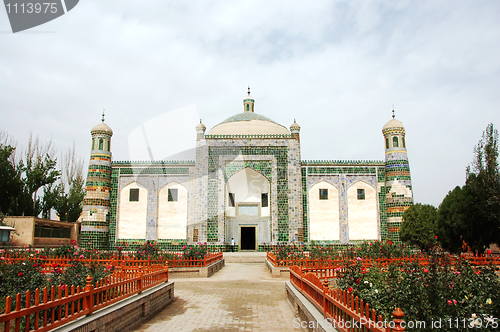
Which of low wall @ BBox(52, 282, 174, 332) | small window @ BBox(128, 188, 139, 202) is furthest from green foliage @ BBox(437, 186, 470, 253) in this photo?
small window @ BBox(128, 188, 139, 202)

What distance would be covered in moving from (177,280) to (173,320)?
Result: 5147mm

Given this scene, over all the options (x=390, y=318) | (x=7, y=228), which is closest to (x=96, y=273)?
(x=390, y=318)

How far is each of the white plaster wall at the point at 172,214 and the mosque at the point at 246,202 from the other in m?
0.06

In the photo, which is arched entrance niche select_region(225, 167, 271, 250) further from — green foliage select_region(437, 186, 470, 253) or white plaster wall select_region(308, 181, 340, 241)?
green foliage select_region(437, 186, 470, 253)

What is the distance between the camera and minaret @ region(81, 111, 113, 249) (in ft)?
65.7

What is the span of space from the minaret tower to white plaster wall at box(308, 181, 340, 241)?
2.88 m

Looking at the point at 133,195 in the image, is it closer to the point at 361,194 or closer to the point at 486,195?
the point at 361,194

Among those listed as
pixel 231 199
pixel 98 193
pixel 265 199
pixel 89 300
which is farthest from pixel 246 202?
pixel 89 300

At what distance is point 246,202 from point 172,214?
4.63m

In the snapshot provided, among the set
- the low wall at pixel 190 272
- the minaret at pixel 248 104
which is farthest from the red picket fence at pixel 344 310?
the minaret at pixel 248 104

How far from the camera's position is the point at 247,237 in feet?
70.3

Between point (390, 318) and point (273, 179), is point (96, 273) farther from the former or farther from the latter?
point (273, 179)

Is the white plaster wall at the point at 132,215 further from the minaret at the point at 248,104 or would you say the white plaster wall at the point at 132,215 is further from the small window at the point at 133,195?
the minaret at the point at 248,104

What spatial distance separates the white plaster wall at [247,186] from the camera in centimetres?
2212
